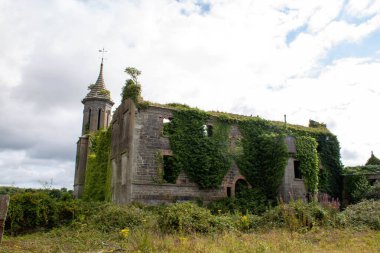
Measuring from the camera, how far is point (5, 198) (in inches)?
247

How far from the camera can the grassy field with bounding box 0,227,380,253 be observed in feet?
30.2

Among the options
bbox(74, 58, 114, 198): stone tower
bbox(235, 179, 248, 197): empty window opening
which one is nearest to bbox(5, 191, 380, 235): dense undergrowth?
bbox(235, 179, 248, 197): empty window opening

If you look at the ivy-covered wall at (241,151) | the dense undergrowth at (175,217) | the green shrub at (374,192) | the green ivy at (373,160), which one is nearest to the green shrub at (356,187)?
the green shrub at (374,192)

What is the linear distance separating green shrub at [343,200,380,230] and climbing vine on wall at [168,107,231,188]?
31.7ft

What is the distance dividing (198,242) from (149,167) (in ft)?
44.0

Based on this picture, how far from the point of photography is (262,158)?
25.9 metres

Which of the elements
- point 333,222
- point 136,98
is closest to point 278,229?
point 333,222

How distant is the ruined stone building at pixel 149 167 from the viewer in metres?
22.5

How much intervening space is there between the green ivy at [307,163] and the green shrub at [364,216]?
8.78m

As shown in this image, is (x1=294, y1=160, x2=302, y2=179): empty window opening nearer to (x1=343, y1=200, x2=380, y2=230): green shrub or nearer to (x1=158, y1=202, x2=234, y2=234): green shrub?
(x1=343, y1=200, x2=380, y2=230): green shrub

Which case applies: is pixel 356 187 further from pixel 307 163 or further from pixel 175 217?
pixel 175 217

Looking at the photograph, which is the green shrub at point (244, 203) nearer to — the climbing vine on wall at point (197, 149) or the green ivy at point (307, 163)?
the climbing vine on wall at point (197, 149)

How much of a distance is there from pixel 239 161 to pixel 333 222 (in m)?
11.8

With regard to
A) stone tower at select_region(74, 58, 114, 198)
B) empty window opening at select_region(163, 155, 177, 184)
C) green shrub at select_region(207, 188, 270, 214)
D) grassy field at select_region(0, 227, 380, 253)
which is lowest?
grassy field at select_region(0, 227, 380, 253)
